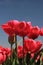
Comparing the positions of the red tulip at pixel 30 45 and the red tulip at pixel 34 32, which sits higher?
the red tulip at pixel 34 32

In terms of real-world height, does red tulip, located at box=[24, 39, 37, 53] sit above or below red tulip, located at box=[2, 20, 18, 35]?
below

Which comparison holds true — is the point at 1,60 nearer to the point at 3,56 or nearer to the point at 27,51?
the point at 3,56

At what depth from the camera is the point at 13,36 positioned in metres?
1.05

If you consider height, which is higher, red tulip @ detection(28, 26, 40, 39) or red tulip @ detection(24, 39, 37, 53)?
red tulip @ detection(28, 26, 40, 39)

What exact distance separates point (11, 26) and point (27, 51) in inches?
5.4

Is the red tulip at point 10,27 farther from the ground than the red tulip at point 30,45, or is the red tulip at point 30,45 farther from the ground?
the red tulip at point 10,27

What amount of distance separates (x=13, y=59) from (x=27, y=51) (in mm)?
76

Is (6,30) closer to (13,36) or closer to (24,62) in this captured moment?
(13,36)

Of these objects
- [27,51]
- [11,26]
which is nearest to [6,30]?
[11,26]

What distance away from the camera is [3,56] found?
3.62 feet

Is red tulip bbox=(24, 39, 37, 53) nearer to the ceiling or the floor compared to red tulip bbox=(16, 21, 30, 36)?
nearer to the floor

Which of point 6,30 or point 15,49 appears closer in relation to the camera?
point 6,30

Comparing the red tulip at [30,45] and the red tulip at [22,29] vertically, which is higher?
the red tulip at [22,29]

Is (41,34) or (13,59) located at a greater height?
(41,34)
